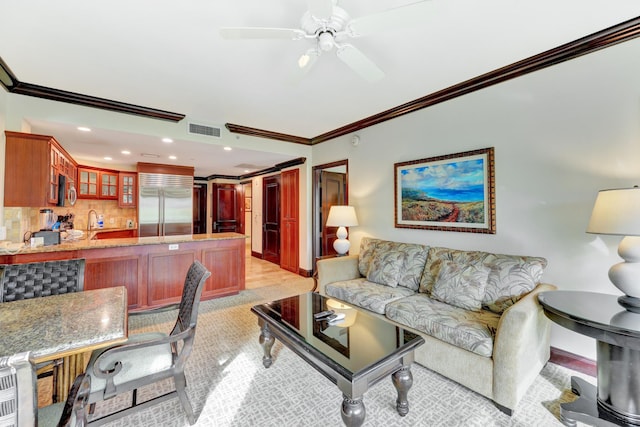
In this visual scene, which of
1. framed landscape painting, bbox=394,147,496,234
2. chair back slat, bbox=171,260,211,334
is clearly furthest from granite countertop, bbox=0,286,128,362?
framed landscape painting, bbox=394,147,496,234

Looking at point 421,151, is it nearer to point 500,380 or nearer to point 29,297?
point 500,380

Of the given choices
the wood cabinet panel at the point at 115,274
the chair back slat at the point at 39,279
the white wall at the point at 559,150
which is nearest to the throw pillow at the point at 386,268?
the white wall at the point at 559,150

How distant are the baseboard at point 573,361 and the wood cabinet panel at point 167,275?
13.5 feet

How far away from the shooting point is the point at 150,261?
346 cm

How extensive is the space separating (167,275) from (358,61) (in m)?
3.43

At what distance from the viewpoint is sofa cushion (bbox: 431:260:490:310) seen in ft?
7.66

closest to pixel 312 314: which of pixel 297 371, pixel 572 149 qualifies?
pixel 297 371

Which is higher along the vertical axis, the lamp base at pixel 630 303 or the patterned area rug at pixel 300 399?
the lamp base at pixel 630 303

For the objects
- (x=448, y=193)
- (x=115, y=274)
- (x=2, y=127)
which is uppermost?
(x=2, y=127)

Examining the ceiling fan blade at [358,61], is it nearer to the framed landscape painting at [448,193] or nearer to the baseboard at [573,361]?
the framed landscape painting at [448,193]

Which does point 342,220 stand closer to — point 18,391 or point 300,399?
point 300,399

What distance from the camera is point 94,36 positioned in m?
2.12

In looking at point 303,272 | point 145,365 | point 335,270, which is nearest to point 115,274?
point 145,365

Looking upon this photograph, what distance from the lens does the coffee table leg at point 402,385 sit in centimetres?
172
